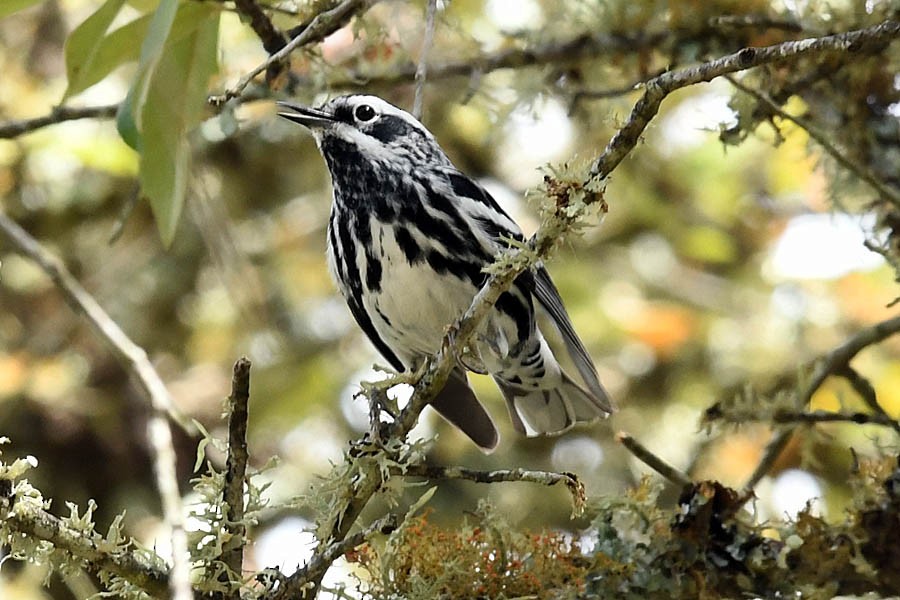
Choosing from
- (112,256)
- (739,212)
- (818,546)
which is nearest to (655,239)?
(739,212)

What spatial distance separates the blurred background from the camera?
16.1 ft

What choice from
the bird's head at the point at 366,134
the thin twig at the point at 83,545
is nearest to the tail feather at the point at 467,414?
the bird's head at the point at 366,134

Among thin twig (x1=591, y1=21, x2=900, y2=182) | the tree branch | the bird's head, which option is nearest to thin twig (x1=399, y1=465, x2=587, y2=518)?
the tree branch

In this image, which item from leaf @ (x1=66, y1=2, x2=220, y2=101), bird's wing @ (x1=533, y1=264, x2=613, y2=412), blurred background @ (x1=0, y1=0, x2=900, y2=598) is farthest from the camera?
blurred background @ (x1=0, y1=0, x2=900, y2=598)

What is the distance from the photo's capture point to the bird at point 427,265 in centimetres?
324

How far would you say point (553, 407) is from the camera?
388cm

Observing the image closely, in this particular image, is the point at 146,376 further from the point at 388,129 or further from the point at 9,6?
the point at 388,129

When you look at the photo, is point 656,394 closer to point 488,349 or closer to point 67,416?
point 488,349

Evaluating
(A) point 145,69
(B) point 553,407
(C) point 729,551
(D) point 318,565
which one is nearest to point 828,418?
(C) point 729,551

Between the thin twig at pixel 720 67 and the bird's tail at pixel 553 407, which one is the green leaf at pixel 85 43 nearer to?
the thin twig at pixel 720 67

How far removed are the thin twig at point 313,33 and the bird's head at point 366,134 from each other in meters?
0.58

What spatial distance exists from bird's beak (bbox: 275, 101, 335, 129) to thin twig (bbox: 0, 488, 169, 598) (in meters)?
1.58

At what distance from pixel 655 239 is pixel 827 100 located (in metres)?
2.61

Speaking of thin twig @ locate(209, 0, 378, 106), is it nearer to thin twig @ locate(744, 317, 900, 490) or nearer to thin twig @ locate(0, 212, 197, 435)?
thin twig @ locate(0, 212, 197, 435)
